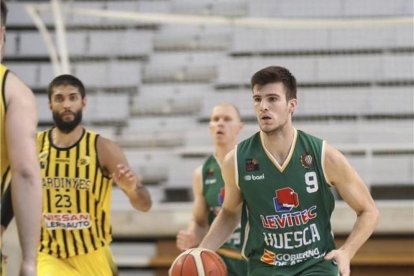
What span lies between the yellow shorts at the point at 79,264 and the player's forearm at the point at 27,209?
9.20 ft

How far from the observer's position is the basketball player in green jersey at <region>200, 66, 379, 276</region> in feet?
14.8

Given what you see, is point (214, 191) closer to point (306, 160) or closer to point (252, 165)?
point (252, 165)

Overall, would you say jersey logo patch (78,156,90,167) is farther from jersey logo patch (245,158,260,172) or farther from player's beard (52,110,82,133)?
jersey logo patch (245,158,260,172)

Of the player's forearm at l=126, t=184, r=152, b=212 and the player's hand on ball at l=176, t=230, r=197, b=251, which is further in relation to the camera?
the player's hand on ball at l=176, t=230, r=197, b=251

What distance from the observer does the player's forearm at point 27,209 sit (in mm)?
2768

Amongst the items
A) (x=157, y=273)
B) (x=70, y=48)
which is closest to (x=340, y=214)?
(x=157, y=273)

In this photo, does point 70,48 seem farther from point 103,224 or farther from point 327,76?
point 103,224

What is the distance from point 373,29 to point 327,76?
50.8 inches

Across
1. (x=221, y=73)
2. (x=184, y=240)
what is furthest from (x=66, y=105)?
(x=221, y=73)

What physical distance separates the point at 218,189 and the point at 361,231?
231 cm

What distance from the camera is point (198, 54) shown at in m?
14.1

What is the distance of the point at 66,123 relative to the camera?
566 cm

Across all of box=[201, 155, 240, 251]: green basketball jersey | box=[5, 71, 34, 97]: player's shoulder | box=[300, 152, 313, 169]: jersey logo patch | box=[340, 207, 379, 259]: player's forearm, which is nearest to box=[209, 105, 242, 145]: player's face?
box=[201, 155, 240, 251]: green basketball jersey

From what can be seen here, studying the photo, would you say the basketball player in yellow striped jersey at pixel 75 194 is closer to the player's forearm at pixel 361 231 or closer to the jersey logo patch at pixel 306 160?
the jersey logo patch at pixel 306 160
